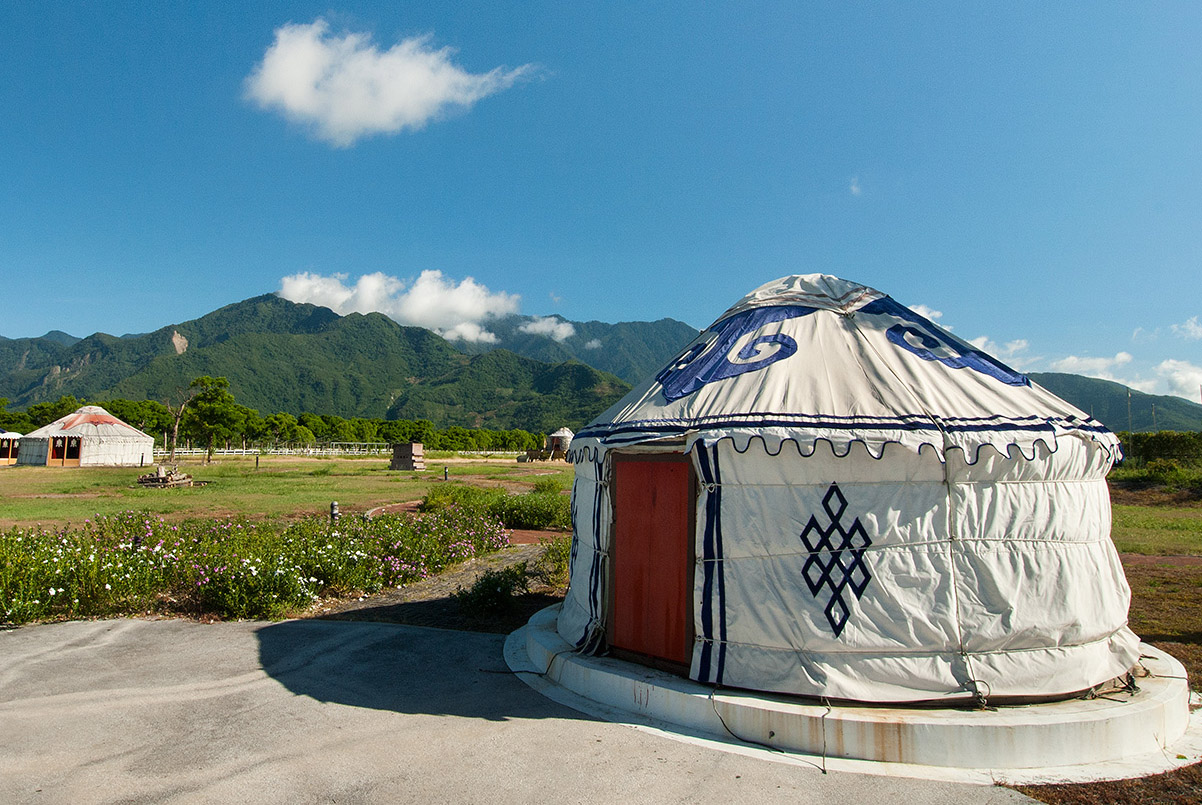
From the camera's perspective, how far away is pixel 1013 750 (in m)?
3.98

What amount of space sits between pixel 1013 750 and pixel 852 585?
126cm

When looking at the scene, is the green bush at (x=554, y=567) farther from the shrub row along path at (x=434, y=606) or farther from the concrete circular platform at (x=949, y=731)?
the concrete circular platform at (x=949, y=731)

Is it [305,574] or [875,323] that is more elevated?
[875,323]

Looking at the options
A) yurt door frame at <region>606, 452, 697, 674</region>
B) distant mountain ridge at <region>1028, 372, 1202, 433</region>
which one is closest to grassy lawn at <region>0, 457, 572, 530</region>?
yurt door frame at <region>606, 452, 697, 674</region>

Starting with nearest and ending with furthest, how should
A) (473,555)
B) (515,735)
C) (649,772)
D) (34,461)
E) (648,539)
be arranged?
(649,772) < (515,735) < (648,539) < (473,555) < (34,461)

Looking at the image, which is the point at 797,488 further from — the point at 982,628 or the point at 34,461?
the point at 34,461

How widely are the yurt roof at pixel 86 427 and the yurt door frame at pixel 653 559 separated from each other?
48037 mm

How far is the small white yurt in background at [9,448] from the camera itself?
44062mm

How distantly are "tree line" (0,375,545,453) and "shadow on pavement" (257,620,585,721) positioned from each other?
136 ft

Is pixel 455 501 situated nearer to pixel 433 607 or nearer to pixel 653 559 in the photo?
pixel 433 607

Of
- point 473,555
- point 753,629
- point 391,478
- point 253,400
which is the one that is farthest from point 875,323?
point 253,400

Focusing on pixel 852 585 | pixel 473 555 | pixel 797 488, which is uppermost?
pixel 797 488

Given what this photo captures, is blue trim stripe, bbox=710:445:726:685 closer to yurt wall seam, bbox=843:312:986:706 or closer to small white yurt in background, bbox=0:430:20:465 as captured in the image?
yurt wall seam, bbox=843:312:986:706

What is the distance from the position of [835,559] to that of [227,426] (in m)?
48.2
